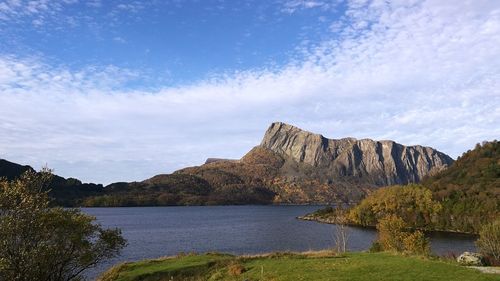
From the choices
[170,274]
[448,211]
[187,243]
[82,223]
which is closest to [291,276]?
[170,274]

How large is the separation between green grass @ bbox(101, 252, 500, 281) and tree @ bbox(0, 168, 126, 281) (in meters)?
6.20

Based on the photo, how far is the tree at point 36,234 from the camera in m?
35.0

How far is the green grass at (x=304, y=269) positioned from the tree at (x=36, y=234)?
20.3ft

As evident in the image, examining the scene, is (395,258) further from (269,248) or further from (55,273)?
(269,248)

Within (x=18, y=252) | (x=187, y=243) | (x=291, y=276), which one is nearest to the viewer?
(x=291, y=276)

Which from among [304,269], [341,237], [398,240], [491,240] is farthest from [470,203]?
[304,269]

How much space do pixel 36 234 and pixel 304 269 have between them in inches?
873

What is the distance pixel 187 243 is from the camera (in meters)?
119

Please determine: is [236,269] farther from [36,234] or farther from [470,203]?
[470,203]

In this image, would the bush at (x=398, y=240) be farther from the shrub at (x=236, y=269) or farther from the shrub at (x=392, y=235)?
the shrub at (x=236, y=269)

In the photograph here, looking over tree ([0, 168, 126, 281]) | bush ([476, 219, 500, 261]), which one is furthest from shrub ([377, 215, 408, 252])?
tree ([0, 168, 126, 281])

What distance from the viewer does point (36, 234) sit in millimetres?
37219

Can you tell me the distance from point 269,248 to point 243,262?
67983 millimetres

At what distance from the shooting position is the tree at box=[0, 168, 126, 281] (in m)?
35.0
